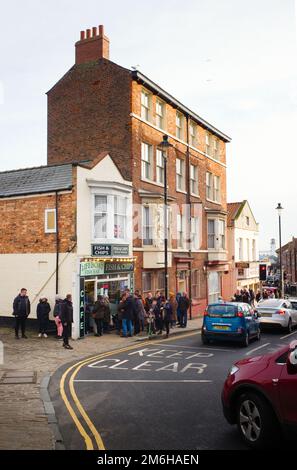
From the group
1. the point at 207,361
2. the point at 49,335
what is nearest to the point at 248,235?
the point at 49,335

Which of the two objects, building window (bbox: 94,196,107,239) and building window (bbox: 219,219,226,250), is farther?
building window (bbox: 219,219,226,250)

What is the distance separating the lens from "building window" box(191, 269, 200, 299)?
30828 millimetres

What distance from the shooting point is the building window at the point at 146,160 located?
25203mm

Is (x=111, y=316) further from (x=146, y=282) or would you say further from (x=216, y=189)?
(x=216, y=189)

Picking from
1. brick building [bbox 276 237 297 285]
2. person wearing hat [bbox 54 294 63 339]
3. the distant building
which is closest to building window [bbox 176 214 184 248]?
the distant building

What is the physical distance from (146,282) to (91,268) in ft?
19.2

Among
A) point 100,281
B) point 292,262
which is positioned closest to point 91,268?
point 100,281

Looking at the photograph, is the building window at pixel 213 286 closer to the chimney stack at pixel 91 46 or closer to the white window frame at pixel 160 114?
the white window frame at pixel 160 114

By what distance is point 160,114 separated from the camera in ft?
90.0

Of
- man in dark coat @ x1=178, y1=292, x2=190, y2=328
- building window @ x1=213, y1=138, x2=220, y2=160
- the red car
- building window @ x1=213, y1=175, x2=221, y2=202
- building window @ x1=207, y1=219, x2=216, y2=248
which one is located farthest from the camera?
building window @ x1=213, y1=138, x2=220, y2=160

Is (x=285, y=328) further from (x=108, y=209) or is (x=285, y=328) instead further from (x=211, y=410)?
(x=211, y=410)

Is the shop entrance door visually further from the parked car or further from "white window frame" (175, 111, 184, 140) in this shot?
"white window frame" (175, 111, 184, 140)

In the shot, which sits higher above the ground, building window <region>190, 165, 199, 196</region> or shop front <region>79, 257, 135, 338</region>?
building window <region>190, 165, 199, 196</region>

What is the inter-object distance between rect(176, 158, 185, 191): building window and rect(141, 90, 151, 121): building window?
4.32m
